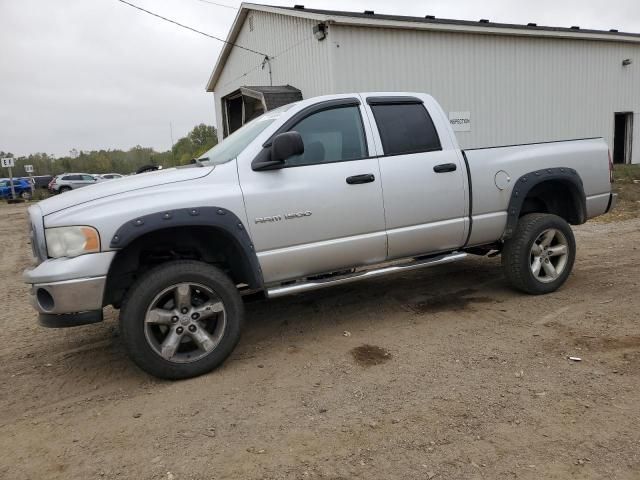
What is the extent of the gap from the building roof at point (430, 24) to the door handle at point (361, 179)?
32.3ft

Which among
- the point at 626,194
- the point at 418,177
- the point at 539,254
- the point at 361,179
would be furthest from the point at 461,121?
the point at 361,179

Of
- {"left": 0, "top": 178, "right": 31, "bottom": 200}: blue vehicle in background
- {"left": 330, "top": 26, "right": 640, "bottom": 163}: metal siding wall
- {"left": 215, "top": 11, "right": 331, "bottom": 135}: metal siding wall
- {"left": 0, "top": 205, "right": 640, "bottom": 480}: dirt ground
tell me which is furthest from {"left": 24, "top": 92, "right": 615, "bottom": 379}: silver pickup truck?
{"left": 0, "top": 178, "right": 31, "bottom": 200}: blue vehicle in background

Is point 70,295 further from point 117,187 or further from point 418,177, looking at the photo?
point 418,177

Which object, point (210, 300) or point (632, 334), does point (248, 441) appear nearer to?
point (210, 300)

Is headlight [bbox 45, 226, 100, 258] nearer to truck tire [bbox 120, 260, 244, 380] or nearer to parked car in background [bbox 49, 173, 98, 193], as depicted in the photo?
truck tire [bbox 120, 260, 244, 380]

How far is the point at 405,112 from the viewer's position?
4.73m

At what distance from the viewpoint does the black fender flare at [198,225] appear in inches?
134

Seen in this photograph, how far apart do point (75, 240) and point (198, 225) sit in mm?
817

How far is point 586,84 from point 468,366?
17911 mm

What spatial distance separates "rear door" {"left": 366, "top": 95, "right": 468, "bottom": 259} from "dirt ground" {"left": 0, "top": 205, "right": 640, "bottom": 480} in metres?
0.81

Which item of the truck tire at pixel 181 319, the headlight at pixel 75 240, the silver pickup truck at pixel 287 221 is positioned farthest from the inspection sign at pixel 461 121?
the headlight at pixel 75 240

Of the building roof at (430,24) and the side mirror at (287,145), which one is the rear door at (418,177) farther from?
the building roof at (430,24)

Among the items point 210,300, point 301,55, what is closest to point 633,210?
point 301,55

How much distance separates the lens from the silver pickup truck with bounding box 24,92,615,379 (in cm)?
345
